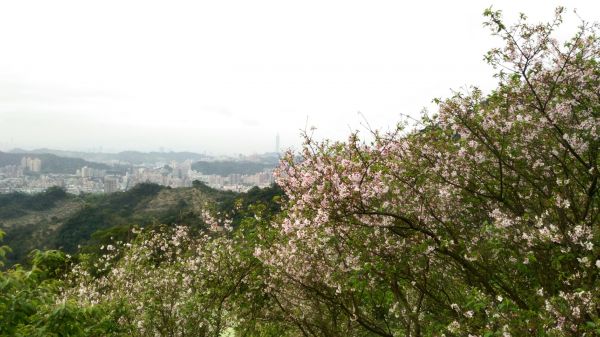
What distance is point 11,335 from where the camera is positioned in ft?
16.4

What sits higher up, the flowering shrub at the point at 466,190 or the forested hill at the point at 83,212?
the flowering shrub at the point at 466,190

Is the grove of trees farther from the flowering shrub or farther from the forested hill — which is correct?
the forested hill

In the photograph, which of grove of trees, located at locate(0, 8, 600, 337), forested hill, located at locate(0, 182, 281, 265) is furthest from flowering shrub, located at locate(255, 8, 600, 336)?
forested hill, located at locate(0, 182, 281, 265)

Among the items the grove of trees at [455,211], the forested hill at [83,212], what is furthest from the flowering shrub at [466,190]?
the forested hill at [83,212]

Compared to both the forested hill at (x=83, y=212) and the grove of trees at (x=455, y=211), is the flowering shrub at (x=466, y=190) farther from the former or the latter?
the forested hill at (x=83, y=212)

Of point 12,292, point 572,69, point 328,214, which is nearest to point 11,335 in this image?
point 12,292

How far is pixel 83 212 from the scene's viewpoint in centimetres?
9356

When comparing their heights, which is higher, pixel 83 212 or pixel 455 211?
pixel 455 211

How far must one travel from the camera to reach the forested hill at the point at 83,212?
3068 inches

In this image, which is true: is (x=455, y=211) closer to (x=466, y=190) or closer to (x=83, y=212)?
(x=466, y=190)

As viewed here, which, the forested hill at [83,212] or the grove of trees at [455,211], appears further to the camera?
the forested hill at [83,212]

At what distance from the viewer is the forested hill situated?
77.9 m

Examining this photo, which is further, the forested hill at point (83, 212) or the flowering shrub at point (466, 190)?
the forested hill at point (83, 212)

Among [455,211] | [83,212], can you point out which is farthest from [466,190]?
[83,212]
